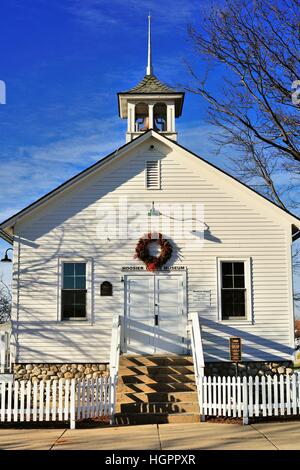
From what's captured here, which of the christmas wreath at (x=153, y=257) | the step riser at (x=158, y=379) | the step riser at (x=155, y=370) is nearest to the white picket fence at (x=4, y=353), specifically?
the step riser at (x=155, y=370)

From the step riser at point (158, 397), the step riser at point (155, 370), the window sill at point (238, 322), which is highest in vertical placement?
the window sill at point (238, 322)

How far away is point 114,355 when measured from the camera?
1442cm

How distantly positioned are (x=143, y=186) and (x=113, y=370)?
19.2 feet

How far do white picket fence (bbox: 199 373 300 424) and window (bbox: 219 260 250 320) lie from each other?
13.0 ft

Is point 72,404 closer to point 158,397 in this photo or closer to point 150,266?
point 158,397

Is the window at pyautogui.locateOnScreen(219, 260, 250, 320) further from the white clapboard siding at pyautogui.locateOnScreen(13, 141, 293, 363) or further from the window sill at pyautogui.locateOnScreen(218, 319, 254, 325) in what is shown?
the white clapboard siding at pyautogui.locateOnScreen(13, 141, 293, 363)

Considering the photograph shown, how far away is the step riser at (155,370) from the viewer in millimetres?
15359

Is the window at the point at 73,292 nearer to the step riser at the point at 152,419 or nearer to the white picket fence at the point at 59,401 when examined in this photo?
the white picket fence at the point at 59,401

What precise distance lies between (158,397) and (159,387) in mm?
623

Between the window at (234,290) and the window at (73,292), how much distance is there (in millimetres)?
3904

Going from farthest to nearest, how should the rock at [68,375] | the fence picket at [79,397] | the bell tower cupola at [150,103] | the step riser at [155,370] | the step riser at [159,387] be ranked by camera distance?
the bell tower cupola at [150,103], the rock at [68,375], the step riser at [155,370], the step riser at [159,387], the fence picket at [79,397]

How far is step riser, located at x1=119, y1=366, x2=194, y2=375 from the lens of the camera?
15359 millimetres

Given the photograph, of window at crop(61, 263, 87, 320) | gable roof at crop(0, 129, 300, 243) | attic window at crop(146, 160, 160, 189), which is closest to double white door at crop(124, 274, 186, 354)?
window at crop(61, 263, 87, 320)

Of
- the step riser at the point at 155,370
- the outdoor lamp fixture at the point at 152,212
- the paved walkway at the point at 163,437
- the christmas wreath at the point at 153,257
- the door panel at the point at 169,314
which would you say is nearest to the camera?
the paved walkway at the point at 163,437
